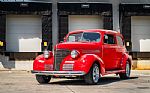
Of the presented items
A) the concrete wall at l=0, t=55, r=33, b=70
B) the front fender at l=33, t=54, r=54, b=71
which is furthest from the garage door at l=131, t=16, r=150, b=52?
the front fender at l=33, t=54, r=54, b=71

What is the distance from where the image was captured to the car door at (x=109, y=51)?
48.8 ft

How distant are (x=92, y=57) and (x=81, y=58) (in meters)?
0.42

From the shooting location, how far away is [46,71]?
44.4 ft

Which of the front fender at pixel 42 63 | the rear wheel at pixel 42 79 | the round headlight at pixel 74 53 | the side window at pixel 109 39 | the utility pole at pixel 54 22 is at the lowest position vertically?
the rear wheel at pixel 42 79

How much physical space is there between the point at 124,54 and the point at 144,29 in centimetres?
1151

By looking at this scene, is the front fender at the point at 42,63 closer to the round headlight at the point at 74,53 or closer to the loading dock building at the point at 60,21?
the round headlight at the point at 74,53

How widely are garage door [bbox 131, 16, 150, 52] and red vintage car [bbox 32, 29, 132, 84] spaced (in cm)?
1216

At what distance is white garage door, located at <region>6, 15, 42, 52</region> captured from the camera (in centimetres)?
2650

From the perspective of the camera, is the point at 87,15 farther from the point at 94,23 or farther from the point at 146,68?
the point at 146,68

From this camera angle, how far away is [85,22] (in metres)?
27.4

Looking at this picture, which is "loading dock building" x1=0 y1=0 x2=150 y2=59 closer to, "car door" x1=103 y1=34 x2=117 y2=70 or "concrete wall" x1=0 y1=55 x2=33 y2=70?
"concrete wall" x1=0 y1=55 x2=33 y2=70

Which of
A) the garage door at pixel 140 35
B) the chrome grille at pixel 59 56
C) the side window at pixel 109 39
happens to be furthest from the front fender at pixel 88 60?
the garage door at pixel 140 35

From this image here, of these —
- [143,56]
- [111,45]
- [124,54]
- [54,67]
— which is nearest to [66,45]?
[54,67]

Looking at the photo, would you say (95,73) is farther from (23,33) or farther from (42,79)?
(23,33)
